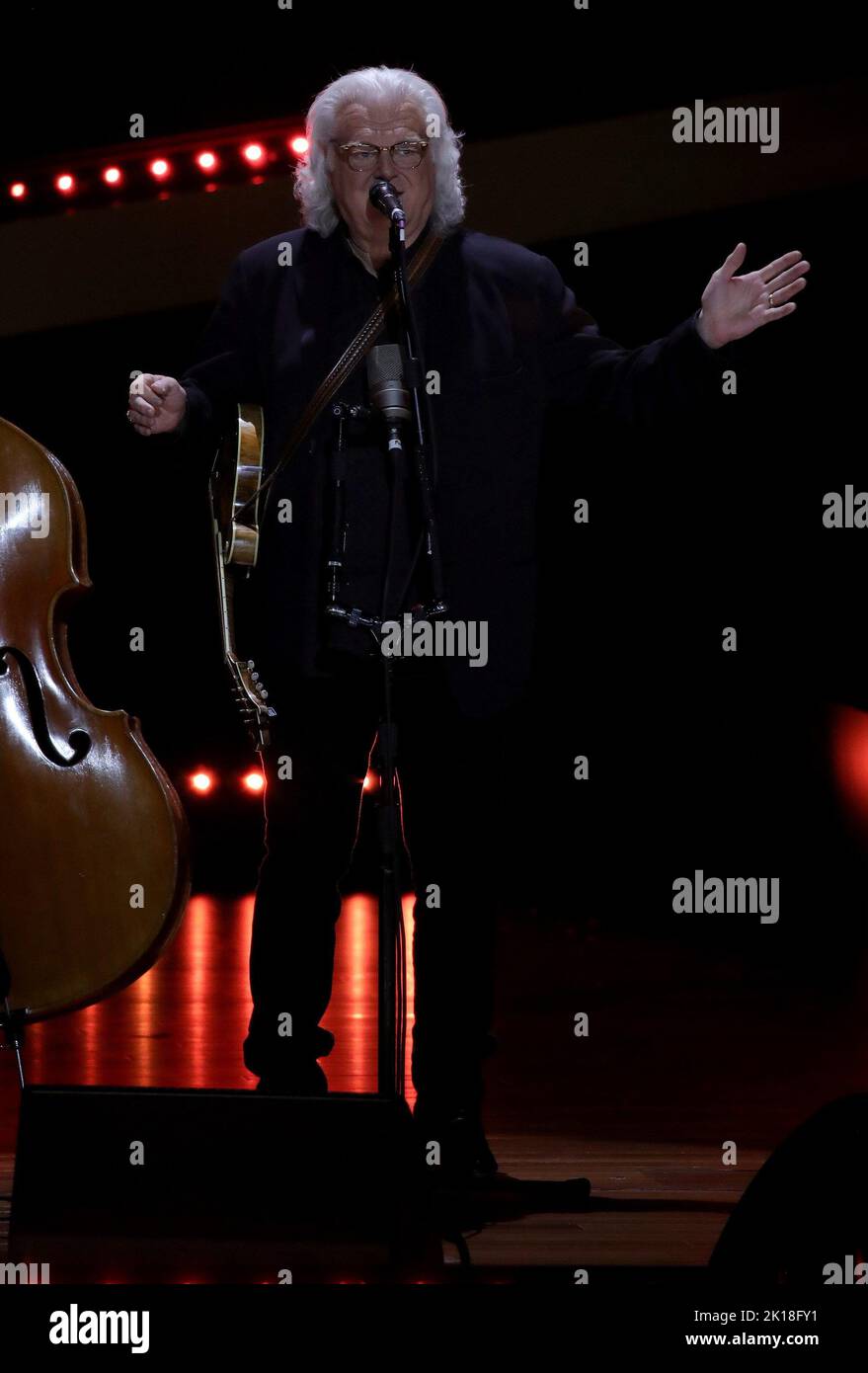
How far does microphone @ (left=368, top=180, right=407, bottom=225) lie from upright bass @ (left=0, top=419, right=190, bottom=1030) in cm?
68

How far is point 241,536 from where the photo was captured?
1.97 metres

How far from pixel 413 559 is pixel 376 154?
0.53 metres

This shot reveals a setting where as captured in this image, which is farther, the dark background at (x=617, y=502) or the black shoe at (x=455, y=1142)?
the dark background at (x=617, y=502)

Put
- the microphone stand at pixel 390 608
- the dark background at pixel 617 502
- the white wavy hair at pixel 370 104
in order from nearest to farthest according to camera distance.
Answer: the microphone stand at pixel 390 608 < the white wavy hair at pixel 370 104 < the dark background at pixel 617 502

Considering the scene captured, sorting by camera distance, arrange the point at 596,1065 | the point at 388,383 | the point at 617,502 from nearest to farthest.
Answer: the point at 388,383 < the point at 596,1065 < the point at 617,502

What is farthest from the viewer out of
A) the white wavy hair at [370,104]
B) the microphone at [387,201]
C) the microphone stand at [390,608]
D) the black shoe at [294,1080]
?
the white wavy hair at [370,104]

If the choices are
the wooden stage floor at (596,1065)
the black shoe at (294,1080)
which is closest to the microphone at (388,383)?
the black shoe at (294,1080)

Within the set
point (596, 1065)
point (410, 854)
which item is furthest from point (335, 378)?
point (596, 1065)

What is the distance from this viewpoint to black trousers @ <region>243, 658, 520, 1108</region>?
2006 millimetres

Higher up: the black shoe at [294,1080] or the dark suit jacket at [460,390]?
the dark suit jacket at [460,390]

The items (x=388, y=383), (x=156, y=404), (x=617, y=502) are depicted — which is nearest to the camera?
(x=388, y=383)

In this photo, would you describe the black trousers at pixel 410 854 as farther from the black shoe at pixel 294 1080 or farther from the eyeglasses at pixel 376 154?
the eyeglasses at pixel 376 154

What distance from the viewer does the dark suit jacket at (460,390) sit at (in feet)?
6.72

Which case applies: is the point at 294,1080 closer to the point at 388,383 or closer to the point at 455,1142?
the point at 455,1142
